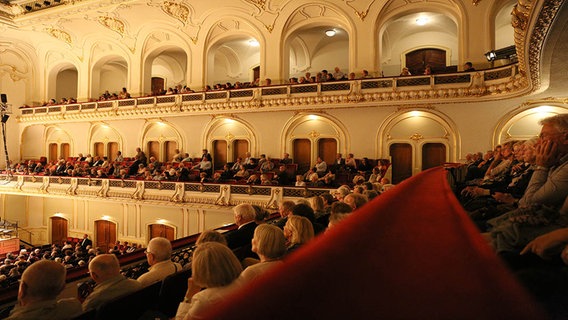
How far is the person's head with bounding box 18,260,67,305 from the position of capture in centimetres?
206

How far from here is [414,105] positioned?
39.6ft

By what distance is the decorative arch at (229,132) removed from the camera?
14.8 m

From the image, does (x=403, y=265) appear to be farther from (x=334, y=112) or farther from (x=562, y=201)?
(x=334, y=112)

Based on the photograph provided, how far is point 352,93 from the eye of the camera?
41.1 ft

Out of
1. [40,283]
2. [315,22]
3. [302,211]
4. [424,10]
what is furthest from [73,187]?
[424,10]

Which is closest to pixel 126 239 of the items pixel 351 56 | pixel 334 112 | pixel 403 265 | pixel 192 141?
pixel 192 141

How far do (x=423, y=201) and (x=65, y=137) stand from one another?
22.5m

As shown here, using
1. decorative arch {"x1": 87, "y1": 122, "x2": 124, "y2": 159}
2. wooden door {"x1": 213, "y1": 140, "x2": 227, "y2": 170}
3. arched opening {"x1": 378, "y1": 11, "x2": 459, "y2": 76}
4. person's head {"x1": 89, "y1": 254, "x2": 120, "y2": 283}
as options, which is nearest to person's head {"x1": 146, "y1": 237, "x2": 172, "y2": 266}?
person's head {"x1": 89, "y1": 254, "x2": 120, "y2": 283}

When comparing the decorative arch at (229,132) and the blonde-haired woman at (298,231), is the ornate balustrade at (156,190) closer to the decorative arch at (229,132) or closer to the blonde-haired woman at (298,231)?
the decorative arch at (229,132)

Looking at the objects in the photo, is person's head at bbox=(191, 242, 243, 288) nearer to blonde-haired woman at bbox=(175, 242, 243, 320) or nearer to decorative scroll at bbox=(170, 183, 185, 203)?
blonde-haired woman at bbox=(175, 242, 243, 320)

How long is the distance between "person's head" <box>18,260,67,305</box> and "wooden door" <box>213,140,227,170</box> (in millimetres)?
13562

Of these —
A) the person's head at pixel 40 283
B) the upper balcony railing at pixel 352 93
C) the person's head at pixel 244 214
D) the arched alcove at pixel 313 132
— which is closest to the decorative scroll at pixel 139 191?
the upper balcony railing at pixel 352 93

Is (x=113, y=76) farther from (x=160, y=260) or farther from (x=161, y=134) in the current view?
(x=160, y=260)

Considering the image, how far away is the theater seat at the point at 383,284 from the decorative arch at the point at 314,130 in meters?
12.8
